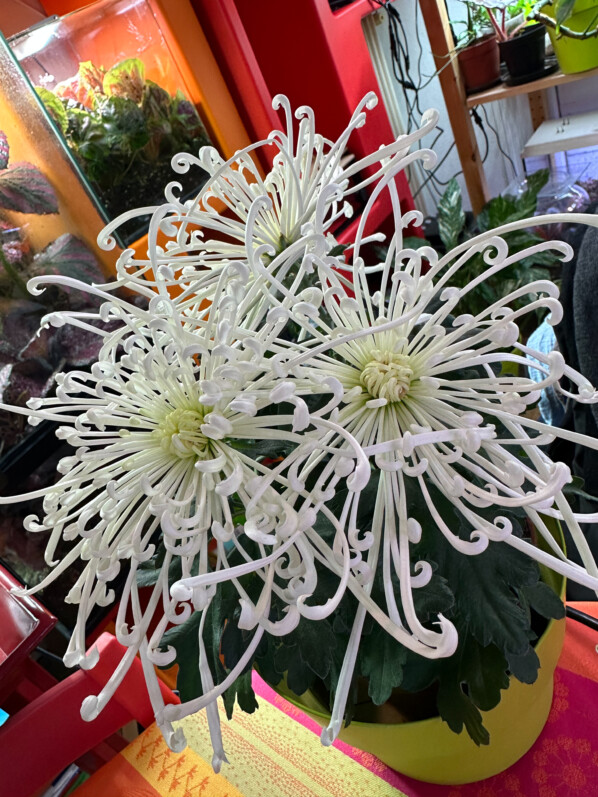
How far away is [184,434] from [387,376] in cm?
12

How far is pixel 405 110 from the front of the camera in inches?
91.0

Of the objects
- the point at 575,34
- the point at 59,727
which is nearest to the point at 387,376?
the point at 59,727

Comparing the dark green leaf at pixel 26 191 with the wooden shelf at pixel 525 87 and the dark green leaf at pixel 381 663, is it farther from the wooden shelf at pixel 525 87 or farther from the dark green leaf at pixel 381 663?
the wooden shelf at pixel 525 87

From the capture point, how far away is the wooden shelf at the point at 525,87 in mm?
1498

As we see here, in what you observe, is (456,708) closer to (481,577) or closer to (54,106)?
(481,577)

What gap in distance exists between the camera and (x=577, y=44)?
143 cm

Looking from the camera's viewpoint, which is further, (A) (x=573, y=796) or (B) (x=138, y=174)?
(B) (x=138, y=174)

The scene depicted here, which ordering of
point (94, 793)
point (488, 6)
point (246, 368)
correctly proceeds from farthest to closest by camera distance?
point (488, 6), point (94, 793), point (246, 368)

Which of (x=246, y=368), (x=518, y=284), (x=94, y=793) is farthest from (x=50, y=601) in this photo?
(x=518, y=284)

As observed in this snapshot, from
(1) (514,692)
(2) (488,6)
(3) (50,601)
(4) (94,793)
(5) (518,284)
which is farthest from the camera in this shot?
(2) (488,6)

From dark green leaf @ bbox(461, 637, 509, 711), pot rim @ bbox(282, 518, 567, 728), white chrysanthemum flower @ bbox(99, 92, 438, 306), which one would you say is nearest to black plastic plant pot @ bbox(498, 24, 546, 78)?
white chrysanthemum flower @ bbox(99, 92, 438, 306)

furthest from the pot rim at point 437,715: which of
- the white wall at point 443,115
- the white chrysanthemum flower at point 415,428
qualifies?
the white wall at point 443,115

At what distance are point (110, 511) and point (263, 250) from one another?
0.53 feet

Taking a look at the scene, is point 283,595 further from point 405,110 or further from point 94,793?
point 405,110
